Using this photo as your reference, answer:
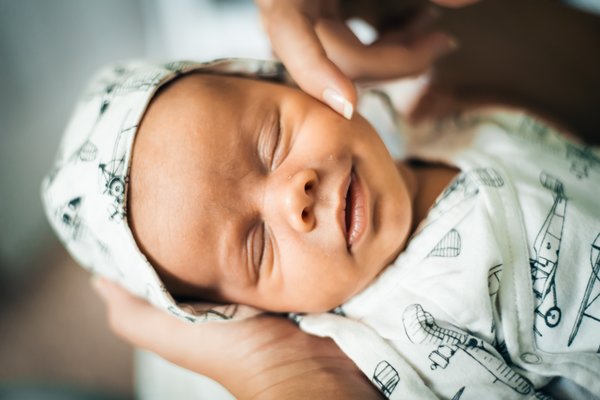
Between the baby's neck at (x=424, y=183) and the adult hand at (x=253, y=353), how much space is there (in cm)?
34

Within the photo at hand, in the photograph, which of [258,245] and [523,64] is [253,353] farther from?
[523,64]

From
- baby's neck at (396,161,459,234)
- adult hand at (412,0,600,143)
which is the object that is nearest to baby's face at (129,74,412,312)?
baby's neck at (396,161,459,234)

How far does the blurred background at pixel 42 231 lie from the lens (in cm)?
146

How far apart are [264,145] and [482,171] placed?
0.46 meters

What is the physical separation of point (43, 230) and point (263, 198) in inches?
46.7

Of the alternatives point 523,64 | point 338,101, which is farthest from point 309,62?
point 523,64

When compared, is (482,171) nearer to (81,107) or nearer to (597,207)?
(597,207)

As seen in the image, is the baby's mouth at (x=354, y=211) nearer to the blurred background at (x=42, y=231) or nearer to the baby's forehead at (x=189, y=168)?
the baby's forehead at (x=189, y=168)

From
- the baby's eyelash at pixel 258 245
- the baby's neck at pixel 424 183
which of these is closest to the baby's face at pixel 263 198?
the baby's eyelash at pixel 258 245

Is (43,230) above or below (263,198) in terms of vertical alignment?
below

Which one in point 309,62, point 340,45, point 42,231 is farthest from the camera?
point 42,231

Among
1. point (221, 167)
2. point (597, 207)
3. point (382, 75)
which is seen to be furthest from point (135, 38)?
point (597, 207)

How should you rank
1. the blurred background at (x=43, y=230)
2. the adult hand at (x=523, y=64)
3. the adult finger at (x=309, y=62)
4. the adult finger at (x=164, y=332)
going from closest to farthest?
the adult finger at (x=309, y=62)
the adult finger at (x=164, y=332)
the adult hand at (x=523, y=64)
the blurred background at (x=43, y=230)

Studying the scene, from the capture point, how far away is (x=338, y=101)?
0.81 m
